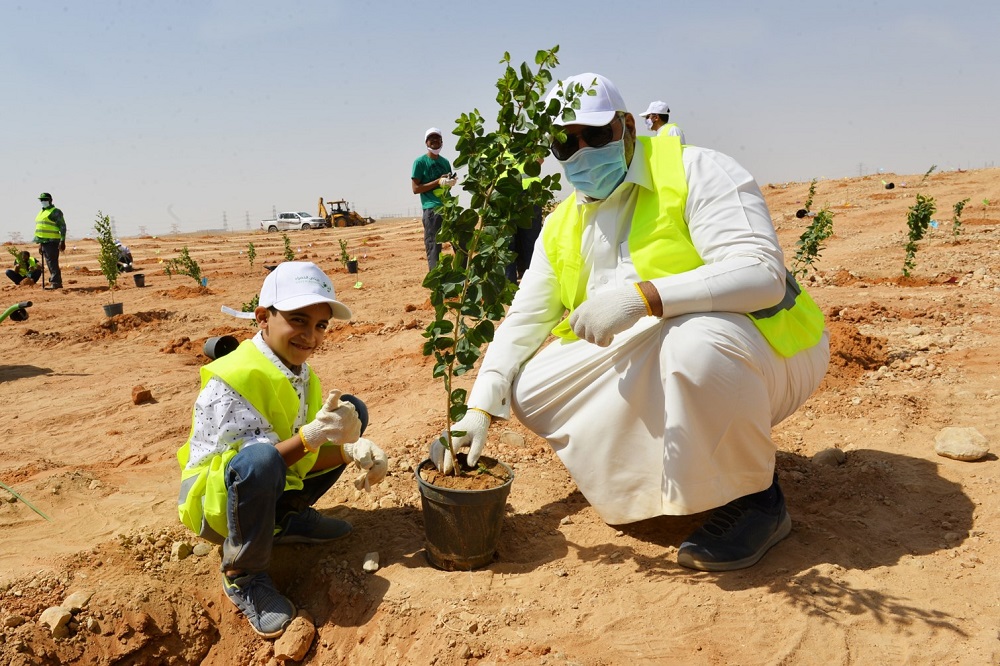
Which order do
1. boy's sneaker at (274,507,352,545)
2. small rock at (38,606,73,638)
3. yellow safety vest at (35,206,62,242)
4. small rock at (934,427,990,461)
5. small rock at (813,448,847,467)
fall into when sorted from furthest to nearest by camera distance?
yellow safety vest at (35,206,62,242), small rock at (813,448,847,467), small rock at (934,427,990,461), boy's sneaker at (274,507,352,545), small rock at (38,606,73,638)

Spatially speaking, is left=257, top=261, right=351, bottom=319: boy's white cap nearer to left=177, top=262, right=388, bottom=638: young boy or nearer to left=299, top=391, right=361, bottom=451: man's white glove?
left=177, top=262, right=388, bottom=638: young boy

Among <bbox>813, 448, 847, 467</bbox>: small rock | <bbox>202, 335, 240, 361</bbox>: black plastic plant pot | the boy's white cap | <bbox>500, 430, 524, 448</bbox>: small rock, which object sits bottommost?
<bbox>813, 448, 847, 467</bbox>: small rock

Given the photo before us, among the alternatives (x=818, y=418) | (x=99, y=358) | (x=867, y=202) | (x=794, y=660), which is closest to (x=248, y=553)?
(x=794, y=660)

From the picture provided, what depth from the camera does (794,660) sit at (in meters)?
1.94

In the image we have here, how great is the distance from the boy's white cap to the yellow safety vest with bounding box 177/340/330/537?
188 mm

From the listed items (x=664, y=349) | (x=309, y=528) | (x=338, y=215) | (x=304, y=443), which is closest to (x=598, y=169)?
(x=664, y=349)

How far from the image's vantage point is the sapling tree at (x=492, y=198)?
2.27 m

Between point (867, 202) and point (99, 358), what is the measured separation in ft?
54.1

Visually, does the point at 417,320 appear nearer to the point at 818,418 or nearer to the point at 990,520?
the point at 818,418

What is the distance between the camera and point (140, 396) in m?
5.20

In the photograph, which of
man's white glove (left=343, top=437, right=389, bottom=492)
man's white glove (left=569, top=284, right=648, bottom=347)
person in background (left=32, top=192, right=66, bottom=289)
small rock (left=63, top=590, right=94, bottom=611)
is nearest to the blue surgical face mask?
man's white glove (left=569, top=284, right=648, bottom=347)

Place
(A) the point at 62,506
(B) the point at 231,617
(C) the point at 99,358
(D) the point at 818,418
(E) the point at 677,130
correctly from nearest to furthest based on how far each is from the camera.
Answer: (B) the point at 231,617 → (A) the point at 62,506 → (D) the point at 818,418 → (E) the point at 677,130 → (C) the point at 99,358

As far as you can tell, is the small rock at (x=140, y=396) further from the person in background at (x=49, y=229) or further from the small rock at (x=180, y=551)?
the person in background at (x=49, y=229)

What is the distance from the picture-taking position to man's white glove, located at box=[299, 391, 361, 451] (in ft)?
7.20
